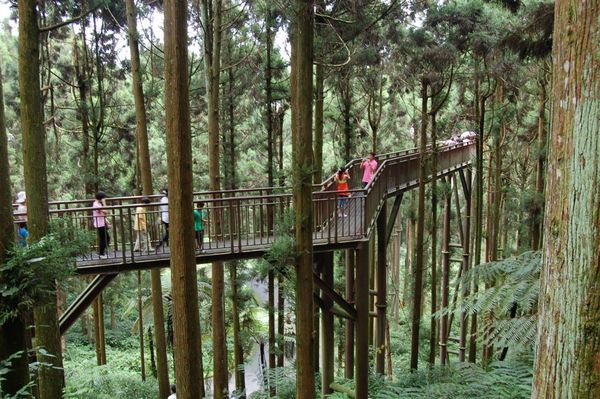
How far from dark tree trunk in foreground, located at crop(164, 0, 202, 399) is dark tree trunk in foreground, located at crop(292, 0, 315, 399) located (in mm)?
1468

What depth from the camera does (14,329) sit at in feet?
12.7

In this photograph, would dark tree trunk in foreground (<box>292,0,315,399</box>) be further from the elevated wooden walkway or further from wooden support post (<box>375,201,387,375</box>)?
wooden support post (<box>375,201,387,375</box>)

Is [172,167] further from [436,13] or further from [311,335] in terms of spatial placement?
[436,13]

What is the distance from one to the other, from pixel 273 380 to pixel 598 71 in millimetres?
11606

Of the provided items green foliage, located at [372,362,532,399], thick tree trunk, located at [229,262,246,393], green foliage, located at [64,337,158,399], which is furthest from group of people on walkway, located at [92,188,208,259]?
green foliage, located at [372,362,532,399]

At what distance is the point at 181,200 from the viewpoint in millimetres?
5855

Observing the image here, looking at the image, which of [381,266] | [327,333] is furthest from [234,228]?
[381,266]

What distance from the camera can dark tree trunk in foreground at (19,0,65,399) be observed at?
514 centimetres

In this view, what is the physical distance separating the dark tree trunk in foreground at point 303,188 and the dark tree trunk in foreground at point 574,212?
4069 millimetres

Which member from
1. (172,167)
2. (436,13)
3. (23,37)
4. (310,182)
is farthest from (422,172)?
(23,37)

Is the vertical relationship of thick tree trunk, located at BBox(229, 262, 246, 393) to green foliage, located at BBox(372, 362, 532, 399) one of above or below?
below

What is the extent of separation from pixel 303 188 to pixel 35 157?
3.47m

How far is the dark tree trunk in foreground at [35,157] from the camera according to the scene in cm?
514

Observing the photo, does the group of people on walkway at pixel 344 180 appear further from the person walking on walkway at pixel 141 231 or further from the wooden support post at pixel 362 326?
the person walking on walkway at pixel 141 231
